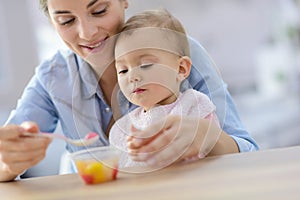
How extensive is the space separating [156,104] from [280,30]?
3.94 metres

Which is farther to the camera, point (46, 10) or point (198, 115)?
point (46, 10)

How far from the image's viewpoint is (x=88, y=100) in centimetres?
94

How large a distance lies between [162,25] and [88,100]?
184 millimetres

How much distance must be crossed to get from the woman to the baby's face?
0.03 metres

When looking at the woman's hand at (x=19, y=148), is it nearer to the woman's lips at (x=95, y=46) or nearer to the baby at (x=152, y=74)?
the baby at (x=152, y=74)

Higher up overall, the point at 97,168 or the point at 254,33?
the point at 97,168

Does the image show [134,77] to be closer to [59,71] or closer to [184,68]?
[184,68]

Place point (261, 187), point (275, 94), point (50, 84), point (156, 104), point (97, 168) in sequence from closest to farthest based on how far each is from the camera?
point (261, 187), point (97, 168), point (156, 104), point (50, 84), point (275, 94)

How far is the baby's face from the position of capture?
2.71 feet

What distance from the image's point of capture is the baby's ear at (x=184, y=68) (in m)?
0.89

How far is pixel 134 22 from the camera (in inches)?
36.5

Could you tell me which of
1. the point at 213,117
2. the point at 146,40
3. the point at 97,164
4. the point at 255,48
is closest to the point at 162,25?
the point at 146,40

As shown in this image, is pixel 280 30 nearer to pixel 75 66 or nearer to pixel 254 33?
pixel 254 33

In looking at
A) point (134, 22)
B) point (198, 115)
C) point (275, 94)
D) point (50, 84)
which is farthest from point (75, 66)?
point (275, 94)
